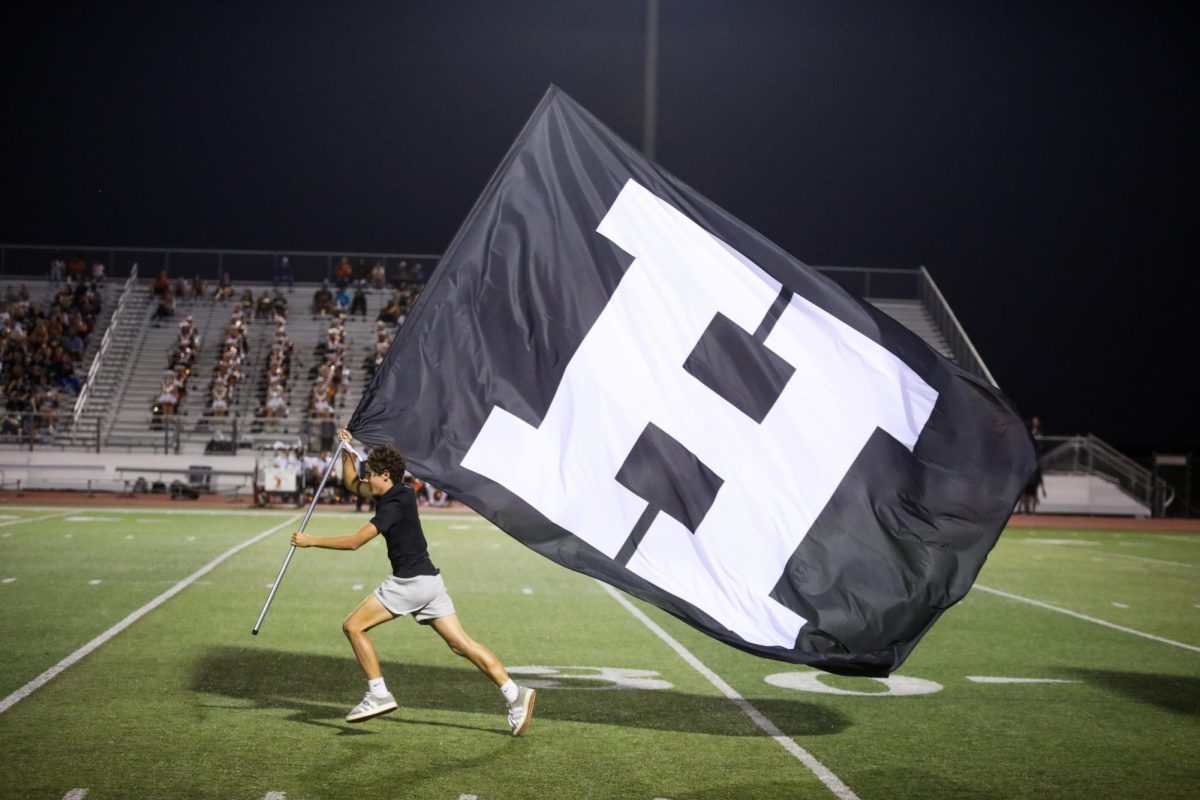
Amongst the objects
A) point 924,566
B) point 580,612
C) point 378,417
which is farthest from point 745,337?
point 580,612

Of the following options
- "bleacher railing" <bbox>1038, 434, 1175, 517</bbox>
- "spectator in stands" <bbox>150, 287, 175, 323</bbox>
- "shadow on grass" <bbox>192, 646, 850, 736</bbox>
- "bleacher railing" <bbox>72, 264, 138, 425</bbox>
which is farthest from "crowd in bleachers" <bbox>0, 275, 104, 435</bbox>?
"bleacher railing" <bbox>1038, 434, 1175, 517</bbox>

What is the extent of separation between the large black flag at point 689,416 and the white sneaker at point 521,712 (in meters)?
0.80

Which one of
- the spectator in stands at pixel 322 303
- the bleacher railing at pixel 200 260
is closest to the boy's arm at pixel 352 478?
the spectator in stands at pixel 322 303

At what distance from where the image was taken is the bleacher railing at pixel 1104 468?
35.6 meters

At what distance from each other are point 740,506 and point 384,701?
7.40 feet

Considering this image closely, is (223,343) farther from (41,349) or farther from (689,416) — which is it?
(689,416)

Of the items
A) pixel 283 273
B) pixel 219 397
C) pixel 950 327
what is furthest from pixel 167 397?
pixel 950 327

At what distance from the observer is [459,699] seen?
8.09m

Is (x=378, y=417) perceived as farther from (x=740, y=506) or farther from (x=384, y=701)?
(x=740, y=506)

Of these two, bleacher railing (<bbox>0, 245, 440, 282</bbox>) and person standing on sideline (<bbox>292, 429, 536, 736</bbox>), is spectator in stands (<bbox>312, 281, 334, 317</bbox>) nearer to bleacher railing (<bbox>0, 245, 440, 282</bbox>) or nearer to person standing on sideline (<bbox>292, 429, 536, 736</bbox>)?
bleacher railing (<bbox>0, 245, 440, 282</bbox>)

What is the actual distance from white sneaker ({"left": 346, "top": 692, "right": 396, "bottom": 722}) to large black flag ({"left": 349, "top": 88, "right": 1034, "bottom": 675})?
1252 mm

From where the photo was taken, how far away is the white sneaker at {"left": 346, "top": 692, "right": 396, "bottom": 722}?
7.05m

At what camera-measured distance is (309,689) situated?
26.9ft

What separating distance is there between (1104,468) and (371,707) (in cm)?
3251
